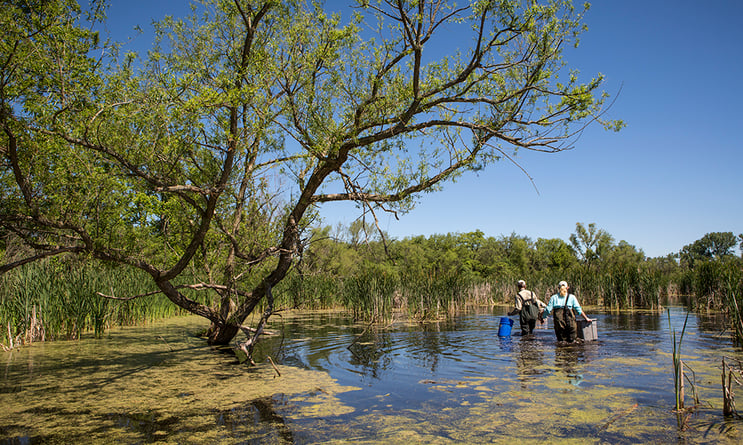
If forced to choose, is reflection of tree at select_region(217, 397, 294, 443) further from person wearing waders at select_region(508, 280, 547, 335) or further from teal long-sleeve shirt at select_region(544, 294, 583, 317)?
person wearing waders at select_region(508, 280, 547, 335)

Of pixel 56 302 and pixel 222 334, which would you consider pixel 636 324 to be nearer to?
pixel 222 334

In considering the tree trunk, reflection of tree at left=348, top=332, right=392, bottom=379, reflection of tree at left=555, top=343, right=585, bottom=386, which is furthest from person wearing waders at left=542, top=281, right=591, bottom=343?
the tree trunk

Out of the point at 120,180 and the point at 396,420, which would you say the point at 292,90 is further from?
the point at 396,420

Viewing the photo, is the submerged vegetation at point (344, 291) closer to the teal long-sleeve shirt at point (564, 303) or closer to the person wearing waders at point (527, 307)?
the teal long-sleeve shirt at point (564, 303)

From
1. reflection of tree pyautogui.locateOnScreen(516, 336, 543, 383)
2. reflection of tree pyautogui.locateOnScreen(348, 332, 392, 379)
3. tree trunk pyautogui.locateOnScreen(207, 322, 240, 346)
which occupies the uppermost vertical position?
tree trunk pyautogui.locateOnScreen(207, 322, 240, 346)

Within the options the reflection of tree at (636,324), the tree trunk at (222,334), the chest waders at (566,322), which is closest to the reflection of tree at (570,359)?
the chest waders at (566,322)

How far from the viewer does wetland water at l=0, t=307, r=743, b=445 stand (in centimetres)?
420

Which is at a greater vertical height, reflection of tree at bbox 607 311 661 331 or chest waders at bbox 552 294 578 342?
chest waders at bbox 552 294 578 342

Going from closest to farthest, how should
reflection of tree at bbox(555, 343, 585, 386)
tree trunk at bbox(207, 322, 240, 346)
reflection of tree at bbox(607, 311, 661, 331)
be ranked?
1. reflection of tree at bbox(555, 343, 585, 386)
2. tree trunk at bbox(207, 322, 240, 346)
3. reflection of tree at bbox(607, 311, 661, 331)

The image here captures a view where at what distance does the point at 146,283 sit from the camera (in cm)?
1360

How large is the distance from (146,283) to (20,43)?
8973 millimetres

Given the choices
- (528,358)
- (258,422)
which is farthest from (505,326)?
(258,422)

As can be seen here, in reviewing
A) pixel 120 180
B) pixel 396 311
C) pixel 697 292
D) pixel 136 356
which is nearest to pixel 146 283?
pixel 136 356

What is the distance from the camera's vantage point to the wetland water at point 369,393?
4.20 metres
